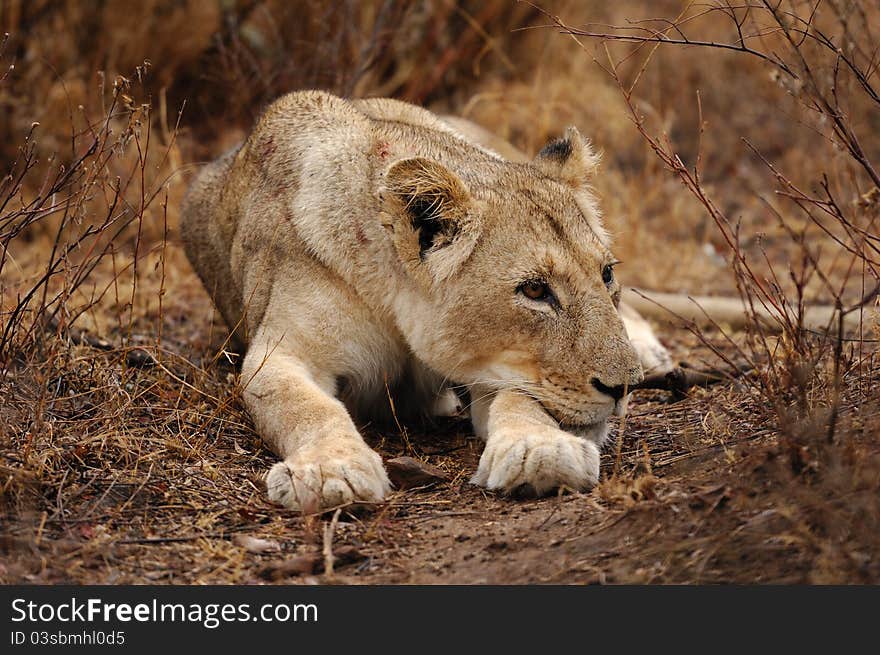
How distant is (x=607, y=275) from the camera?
427cm

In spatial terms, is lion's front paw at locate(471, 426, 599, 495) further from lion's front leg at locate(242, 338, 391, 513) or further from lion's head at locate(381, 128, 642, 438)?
lion's front leg at locate(242, 338, 391, 513)

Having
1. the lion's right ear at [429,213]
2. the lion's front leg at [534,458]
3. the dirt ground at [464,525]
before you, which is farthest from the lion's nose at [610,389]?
the lion's right ear at [429,213]

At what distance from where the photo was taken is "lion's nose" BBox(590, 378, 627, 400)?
12.6ft

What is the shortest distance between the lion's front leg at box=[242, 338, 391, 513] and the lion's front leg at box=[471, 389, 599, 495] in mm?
373

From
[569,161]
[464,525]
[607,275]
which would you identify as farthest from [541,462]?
[569,161]

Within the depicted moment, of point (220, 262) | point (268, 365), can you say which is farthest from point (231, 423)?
point (220, 262)

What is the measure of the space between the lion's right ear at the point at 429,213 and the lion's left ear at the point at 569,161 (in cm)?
70

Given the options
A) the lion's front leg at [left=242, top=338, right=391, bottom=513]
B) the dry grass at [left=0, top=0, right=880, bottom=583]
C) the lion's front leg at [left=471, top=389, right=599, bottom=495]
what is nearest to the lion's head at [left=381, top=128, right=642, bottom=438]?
the lion's front leg at [left=471, top=389, right=599, bottom=495]

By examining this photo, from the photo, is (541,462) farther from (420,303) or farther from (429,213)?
(429,213)

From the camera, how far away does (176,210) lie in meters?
7.65

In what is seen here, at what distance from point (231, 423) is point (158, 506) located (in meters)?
0.82

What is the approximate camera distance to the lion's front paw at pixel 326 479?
3.54 metres

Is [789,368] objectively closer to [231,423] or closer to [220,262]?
[231,423]

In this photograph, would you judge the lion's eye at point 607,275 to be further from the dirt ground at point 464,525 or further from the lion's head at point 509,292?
the dirt ground at point 464,525
